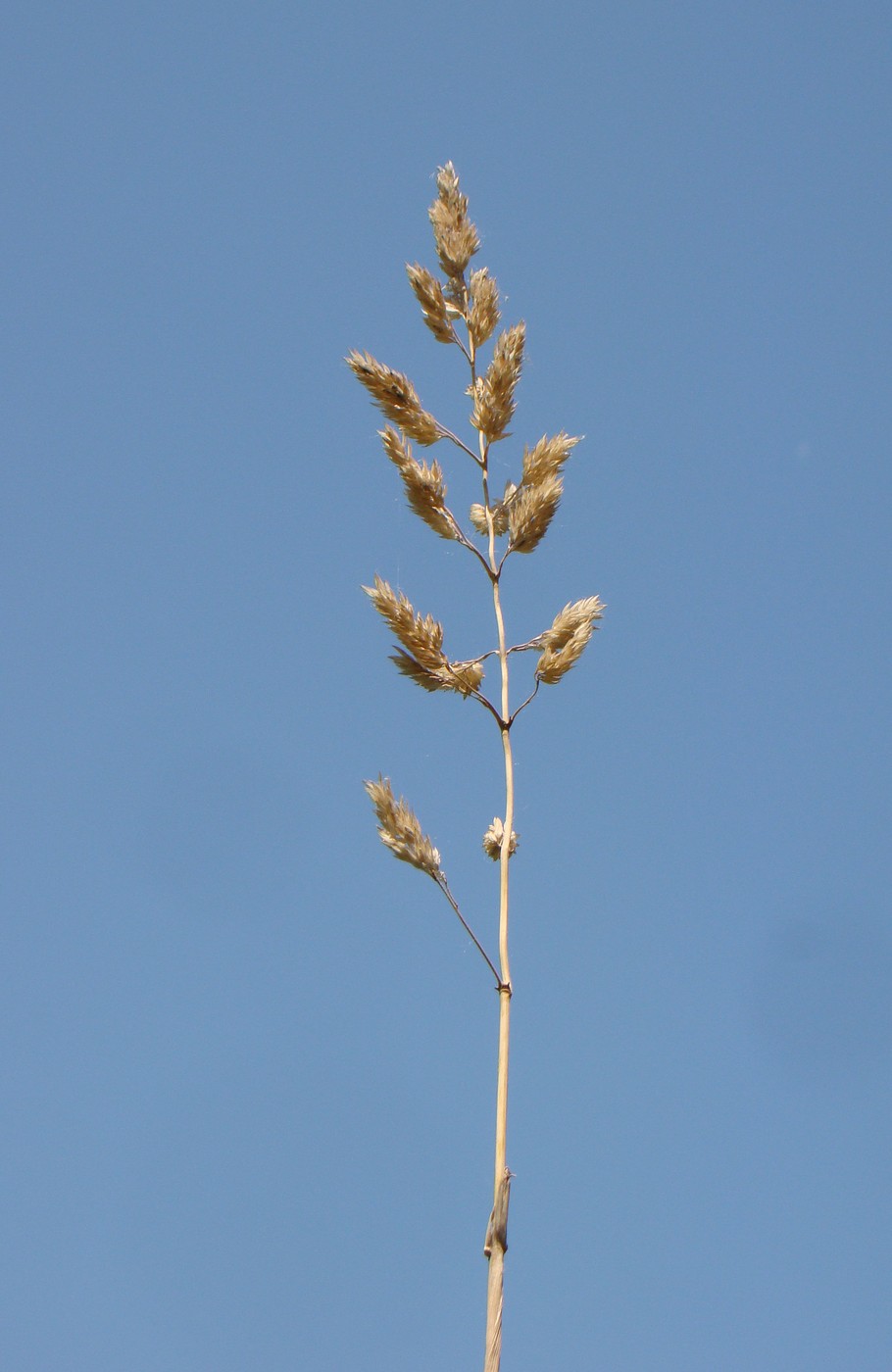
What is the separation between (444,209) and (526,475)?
775mm

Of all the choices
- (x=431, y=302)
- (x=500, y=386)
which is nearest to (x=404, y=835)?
(x=500, y=386)

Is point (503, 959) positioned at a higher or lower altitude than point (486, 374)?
lower

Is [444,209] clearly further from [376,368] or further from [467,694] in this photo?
[467,694]

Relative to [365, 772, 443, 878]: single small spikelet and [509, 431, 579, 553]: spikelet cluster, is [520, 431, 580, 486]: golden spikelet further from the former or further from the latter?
[365, 772, 443, 878]: single small spikelet

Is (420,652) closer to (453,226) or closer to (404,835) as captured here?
(404,835)

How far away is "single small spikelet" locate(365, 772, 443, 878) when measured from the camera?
→ 2.85 metres

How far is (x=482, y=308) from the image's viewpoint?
11.4 ft

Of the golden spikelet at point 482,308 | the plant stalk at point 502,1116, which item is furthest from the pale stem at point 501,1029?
the golden spikelet at point 482,308

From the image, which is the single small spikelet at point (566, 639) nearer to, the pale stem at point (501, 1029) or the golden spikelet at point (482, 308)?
the pale stem at point (501, 1029)

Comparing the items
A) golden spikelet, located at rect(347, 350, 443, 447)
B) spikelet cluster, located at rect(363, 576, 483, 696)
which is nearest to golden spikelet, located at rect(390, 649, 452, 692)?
spikelet cluster, located at rect(363, 576, 483, 696)

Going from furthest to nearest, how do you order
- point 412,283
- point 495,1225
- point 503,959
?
1. point 412,283
2. point 503,959
3. point 495,1225

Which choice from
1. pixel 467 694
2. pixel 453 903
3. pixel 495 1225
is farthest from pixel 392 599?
pixel 495 1225

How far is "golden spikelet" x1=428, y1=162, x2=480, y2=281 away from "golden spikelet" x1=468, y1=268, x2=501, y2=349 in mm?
60

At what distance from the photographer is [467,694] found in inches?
123
